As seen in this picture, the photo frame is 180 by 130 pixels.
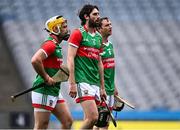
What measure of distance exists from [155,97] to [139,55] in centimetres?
175

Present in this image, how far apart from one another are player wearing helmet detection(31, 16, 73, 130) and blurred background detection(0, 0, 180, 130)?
5.83 meters

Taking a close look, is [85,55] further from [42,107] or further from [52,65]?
[42,107]

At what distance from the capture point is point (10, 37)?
743 inches

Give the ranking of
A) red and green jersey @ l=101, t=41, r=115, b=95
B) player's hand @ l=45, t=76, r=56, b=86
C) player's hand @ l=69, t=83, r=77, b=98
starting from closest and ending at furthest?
player's hand @ l=45, t=76, r=56, b=86 < player's hand @ l=69, t=83, r=77, b=98 < red and green jersey @ l=101, t=41, r=115, b=95

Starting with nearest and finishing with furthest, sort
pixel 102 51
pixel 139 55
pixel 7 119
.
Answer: pixel 102 51, pixel 7 119, pixel 139 55

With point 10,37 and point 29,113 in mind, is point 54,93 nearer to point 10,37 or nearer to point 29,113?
point 29,113

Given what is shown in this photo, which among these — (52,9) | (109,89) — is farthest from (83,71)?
(52,9)

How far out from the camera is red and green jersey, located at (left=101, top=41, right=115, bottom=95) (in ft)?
34.7

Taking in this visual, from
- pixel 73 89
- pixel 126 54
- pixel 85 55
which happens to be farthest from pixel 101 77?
pixel 126 54

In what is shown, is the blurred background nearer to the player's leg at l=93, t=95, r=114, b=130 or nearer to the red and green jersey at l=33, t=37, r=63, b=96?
the player's leg at l=93, t=95, r=114, b=130

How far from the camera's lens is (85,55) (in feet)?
31.1

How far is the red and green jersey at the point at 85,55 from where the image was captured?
9.41m

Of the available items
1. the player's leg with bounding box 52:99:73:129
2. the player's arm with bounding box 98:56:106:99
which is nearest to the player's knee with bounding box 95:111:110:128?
the player's arm with bounding box 98:56:106:99

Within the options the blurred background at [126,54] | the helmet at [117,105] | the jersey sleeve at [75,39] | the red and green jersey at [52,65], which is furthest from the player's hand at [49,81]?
the blurred background at [126,54]
